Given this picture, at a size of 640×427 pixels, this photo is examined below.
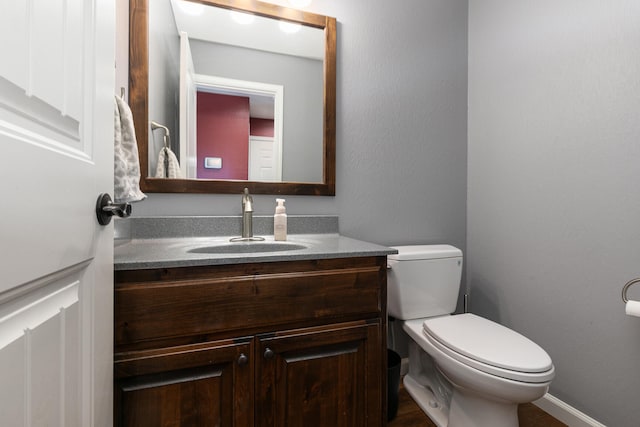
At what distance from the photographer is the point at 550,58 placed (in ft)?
4.61

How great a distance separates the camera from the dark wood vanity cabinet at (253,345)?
818 millimetres

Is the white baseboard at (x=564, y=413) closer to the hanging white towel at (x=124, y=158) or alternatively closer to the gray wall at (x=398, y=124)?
the gray wall at (x=398, y=124)

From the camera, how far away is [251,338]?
2.99 ft

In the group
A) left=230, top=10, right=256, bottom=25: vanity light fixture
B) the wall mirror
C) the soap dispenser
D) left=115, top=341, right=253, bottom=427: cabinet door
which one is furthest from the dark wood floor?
left=230, top=10, right=256, bottom=25: vanity light fixture

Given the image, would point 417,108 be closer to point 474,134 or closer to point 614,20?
point 474,134

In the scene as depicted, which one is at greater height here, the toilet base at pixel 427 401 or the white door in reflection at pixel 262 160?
the white door in reflection at pixel 262 160

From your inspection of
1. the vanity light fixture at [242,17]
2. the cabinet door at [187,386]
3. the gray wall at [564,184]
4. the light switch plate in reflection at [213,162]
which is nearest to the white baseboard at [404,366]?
the gray wall at [564,184]

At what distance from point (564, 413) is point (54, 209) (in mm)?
Result: 1893

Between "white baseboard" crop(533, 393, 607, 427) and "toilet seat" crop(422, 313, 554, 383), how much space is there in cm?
45

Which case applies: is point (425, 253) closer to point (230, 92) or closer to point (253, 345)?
point (253, 345)

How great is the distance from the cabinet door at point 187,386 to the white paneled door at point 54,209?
0.15m

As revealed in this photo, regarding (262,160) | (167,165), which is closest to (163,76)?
(167,165)

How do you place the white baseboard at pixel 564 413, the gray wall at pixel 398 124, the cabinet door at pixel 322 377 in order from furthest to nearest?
the gray wall at pixel 398 124 → the white baseboard at pixel 564 413 → the cabinet door at pixel 322 377

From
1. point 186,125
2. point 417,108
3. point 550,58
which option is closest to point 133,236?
point 186,125
